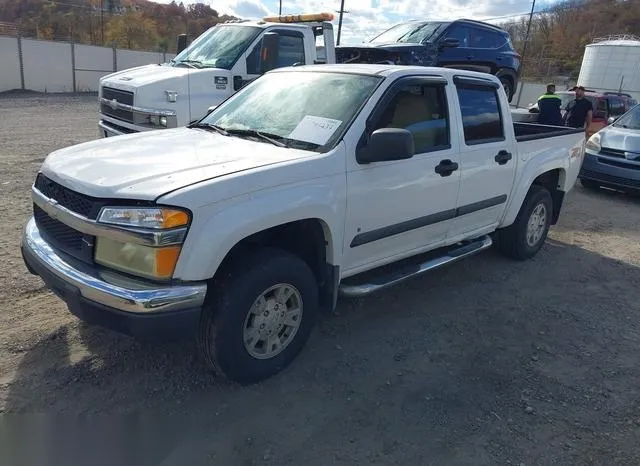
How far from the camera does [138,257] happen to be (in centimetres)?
278

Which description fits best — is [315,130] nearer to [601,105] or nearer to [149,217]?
[149,217]

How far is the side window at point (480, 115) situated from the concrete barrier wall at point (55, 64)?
76.7ft

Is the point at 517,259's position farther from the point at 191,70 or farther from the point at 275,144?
the point at 191,70

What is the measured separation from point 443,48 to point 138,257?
889 centimetres

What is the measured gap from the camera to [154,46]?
127ft

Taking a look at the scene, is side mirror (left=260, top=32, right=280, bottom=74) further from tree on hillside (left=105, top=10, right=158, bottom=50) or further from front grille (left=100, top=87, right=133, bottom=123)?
tree on hillside (left=105, top=10, right=158, bottom=50)

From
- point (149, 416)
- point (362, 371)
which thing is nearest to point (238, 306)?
point (149, 416)

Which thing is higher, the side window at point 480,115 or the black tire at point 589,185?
the side window at point 480,115

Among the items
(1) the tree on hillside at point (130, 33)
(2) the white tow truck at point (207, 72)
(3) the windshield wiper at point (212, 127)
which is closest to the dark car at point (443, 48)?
(2) the white tow truck at point (207, 72)

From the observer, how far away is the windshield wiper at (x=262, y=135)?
361 centimetres

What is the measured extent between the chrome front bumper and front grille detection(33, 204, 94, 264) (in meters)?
0.07

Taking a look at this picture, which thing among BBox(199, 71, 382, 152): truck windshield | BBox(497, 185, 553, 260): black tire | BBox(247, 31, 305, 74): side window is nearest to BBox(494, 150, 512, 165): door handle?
BBox(497, 185, 553, 260): black tire

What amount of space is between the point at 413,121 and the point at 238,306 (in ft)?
6.58

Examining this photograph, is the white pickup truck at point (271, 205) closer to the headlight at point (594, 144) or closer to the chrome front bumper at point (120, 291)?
the chrome front bumper at point (120, 291)
